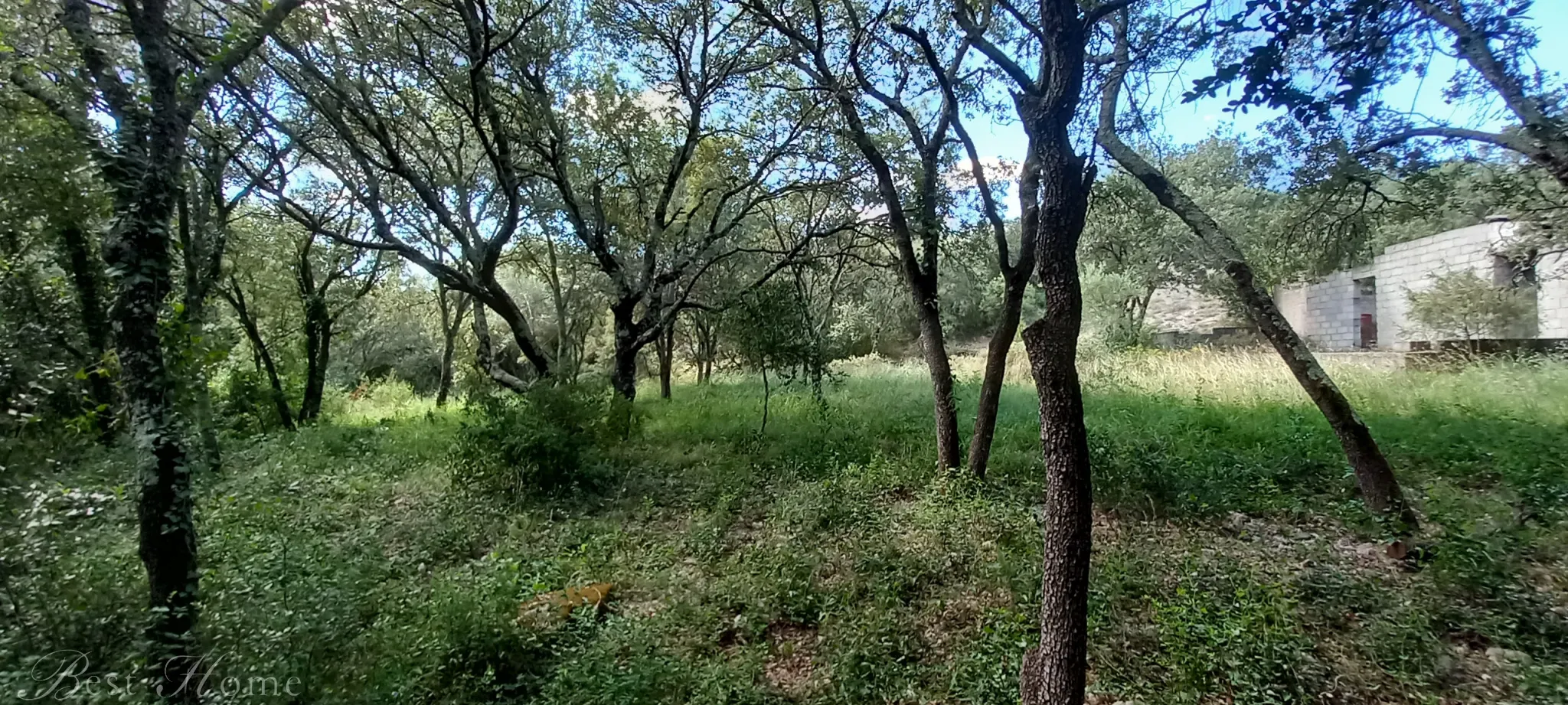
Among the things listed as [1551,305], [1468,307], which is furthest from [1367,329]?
[1551,305]

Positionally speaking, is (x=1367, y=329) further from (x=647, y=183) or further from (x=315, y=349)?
(x=315, y=349)

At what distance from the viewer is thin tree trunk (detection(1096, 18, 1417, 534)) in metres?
4.48

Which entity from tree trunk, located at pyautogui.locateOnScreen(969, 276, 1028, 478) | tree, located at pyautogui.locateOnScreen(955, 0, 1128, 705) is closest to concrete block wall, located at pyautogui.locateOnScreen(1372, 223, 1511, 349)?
tree trunk, located at pyautogui.locateOnScreen(969, 276, 1028, 478)

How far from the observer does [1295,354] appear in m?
4.65

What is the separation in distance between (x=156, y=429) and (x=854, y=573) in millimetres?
4137

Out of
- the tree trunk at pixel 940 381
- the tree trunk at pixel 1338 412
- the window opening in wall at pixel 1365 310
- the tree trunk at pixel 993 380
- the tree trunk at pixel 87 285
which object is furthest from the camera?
the window opening in wall at pixel 1365 310

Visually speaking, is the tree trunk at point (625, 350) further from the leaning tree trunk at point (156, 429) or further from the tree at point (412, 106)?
the leaning tree trunk at point (156, 429)

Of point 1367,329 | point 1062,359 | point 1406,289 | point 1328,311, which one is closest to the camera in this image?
point 1062,359

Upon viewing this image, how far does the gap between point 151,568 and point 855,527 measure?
14.7ft

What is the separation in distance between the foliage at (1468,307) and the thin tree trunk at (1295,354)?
10.1 metres

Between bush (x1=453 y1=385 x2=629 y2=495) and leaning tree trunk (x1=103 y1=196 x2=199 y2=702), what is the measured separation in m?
3.43

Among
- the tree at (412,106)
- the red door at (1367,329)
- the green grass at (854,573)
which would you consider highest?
the tree at (412,106)

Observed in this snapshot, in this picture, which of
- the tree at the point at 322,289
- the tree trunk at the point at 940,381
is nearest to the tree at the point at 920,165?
the tree trunk at the point at 940,381

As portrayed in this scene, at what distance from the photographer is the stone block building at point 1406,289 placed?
10.4 metres
